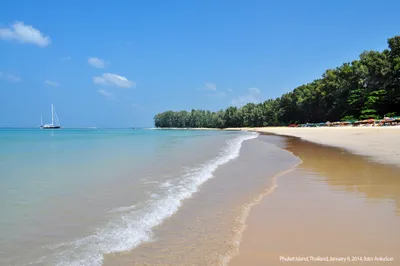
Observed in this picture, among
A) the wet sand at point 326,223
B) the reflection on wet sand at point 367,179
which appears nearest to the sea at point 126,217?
the wet sand at point 326,223

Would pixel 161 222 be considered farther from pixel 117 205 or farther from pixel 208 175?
pixel 208 175

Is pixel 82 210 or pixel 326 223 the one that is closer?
pixel 326 223

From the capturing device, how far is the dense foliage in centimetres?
5191

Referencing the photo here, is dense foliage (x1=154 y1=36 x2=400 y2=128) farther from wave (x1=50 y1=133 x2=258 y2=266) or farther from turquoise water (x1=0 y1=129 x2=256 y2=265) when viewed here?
wave (x1=50 y1=133 x2=258 y2=266)

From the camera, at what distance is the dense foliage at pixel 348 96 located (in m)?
51.9

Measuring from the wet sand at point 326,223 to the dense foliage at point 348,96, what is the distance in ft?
160

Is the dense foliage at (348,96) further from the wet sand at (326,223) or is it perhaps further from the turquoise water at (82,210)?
the turquoise water at (82,210)

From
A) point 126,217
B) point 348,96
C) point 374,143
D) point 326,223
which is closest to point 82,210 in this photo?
point 126,217

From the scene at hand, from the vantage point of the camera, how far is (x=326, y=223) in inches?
178

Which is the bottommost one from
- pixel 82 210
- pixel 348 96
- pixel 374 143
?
pixel 82 210

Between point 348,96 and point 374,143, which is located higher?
point 348,96

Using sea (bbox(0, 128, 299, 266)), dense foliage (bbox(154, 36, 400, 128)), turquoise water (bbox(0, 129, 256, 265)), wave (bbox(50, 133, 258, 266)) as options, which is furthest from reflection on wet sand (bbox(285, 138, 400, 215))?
dense foliage (bbox(154, 36, 400, 128))

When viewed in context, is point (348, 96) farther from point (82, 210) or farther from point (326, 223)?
point (82, 210)

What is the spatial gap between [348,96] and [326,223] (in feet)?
225
